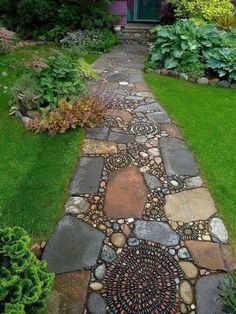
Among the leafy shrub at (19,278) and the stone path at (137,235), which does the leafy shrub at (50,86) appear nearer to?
the stone path at (137,235)

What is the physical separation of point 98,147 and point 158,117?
4.36ft

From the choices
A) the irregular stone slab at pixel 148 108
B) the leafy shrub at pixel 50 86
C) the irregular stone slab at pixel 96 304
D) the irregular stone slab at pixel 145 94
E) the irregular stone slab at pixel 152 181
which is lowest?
the irregular stone slab at pixel 145 94

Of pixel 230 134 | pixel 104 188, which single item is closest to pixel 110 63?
pixel 230 134

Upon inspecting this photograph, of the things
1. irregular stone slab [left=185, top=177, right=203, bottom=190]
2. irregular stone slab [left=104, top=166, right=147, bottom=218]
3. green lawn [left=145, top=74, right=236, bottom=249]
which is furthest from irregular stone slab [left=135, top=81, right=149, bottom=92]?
irregular stone slab [left=185, top=177, right=203, bottom=190]

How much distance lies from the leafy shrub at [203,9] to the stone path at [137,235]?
16.0 feet

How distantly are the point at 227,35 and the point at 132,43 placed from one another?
3026 millimetres

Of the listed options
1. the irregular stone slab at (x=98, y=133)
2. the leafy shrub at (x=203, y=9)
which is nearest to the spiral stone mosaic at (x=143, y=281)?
the irregular stone slab at (x=98, y=133)

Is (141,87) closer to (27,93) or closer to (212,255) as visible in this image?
(27,93)

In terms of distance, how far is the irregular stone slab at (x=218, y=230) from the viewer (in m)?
3.40

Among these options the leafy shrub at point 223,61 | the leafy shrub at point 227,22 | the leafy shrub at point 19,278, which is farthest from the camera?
the leafy shrub at point 227,22

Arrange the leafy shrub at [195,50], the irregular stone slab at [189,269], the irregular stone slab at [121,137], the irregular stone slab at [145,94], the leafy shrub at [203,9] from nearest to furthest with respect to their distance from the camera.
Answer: the irregular stone slab at [189,269] < the irregular stone slab at [121,137] < the irregular stone slab at [145,94] < the leafy shrub at [195,50] < the leafy shrub at [203,9]

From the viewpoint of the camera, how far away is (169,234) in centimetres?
345

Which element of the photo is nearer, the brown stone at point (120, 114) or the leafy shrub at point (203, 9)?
the brown stone at point (120, 114)

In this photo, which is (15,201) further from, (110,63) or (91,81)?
(110,63)
